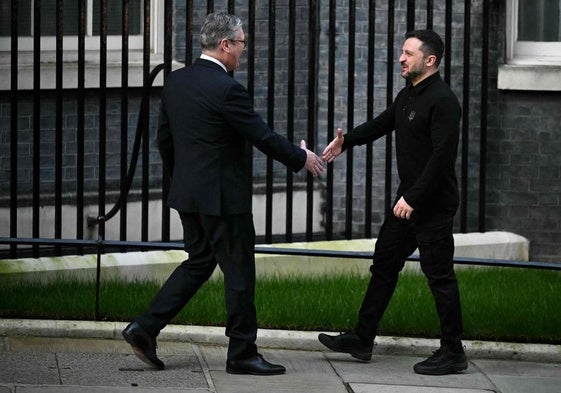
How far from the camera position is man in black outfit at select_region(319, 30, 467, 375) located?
7.95 meters

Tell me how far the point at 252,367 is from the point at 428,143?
58.3 inches

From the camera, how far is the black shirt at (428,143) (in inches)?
312

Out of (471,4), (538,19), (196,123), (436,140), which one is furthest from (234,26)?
(538,19)

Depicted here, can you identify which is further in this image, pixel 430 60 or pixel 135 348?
pixel 430 60

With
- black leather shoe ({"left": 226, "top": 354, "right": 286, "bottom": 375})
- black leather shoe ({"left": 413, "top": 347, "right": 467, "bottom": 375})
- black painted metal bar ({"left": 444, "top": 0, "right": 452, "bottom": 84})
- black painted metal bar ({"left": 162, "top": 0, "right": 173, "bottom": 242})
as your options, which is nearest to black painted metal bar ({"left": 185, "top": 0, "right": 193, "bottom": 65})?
black painted metal bar ({"left": 162, "top": 0, "right": 173, "bottom": 242})

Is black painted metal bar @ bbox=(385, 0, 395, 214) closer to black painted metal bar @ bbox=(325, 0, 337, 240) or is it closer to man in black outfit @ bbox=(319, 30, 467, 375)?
black painted metal bar @ bbox=(325, 0, 337, 240)

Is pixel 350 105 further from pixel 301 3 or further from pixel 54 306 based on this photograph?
pixel 54 306

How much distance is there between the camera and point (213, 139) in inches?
307

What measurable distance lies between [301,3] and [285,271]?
2414mm

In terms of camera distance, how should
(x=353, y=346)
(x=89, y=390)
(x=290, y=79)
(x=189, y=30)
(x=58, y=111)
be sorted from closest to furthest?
(x=89, y=390) → (x=353, y=346) → (x=58, y=111) → (x=189, y=30) → (x=290, y=79)

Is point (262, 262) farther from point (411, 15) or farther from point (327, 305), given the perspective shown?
point (411, 15)

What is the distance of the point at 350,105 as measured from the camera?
34.9ft

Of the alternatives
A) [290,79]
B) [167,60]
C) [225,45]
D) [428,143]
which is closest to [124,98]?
[167,60]

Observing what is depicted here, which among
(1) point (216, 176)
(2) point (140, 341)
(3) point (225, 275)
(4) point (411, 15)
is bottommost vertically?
(2) point (140, 341)
